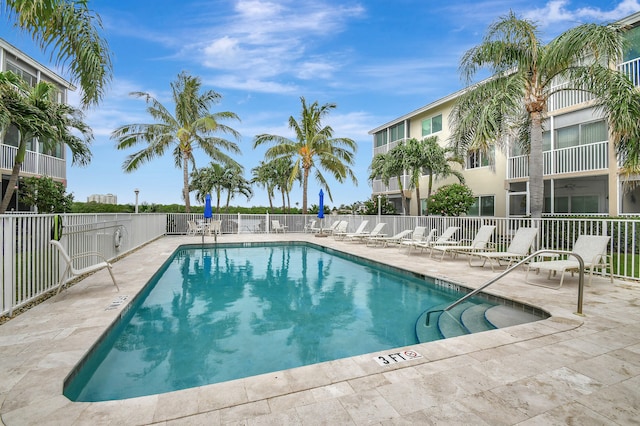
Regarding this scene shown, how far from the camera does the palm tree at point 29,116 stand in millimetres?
9828

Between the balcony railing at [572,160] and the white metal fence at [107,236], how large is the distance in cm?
449

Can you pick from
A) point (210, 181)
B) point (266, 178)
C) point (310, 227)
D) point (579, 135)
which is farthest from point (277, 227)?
point (579, 135)

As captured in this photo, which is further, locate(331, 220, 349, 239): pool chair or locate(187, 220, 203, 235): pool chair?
locate(187, 220, 203, 235): pool chair

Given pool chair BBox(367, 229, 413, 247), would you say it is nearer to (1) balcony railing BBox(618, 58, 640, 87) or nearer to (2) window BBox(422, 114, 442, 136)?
(1) balcony railing BBox(618, 58, 640, 87)

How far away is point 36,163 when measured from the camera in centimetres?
1659

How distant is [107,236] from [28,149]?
12.5 metres

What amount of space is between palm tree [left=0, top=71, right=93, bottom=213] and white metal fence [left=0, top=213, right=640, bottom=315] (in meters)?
3.74

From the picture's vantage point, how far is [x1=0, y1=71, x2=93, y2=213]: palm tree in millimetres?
9828

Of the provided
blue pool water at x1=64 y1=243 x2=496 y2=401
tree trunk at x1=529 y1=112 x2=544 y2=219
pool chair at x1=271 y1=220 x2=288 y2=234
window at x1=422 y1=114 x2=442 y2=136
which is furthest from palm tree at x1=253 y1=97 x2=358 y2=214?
tree trunk at x1=529 y1=112 x2=544 y2=219

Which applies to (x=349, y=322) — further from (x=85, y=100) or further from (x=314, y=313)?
(x=85, y=100)

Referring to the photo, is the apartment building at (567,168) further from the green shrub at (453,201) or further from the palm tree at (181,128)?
the palm tree at (181,128)

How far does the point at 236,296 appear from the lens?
699cm

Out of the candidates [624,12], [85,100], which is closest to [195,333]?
[85,100]

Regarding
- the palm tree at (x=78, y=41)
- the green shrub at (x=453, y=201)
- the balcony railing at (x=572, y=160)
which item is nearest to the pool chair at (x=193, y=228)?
the palm tree at (x=78, y=41)
